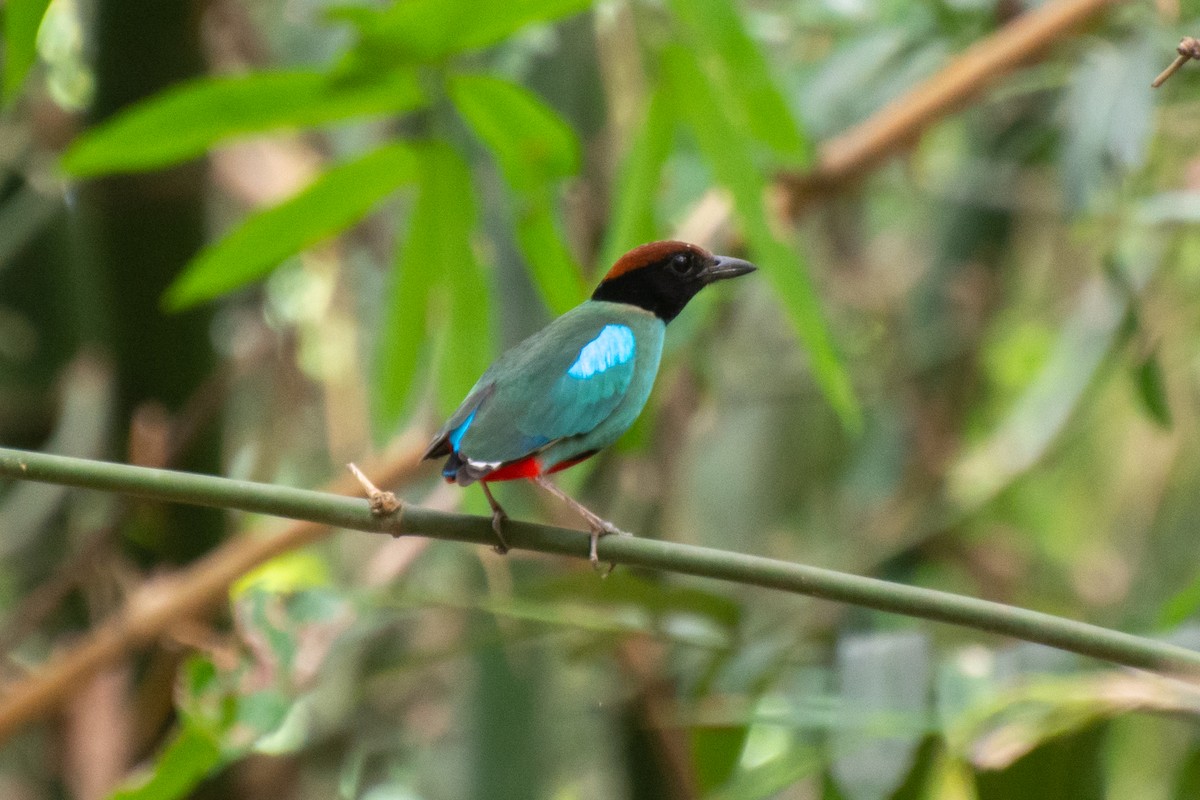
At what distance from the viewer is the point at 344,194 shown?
2775mm

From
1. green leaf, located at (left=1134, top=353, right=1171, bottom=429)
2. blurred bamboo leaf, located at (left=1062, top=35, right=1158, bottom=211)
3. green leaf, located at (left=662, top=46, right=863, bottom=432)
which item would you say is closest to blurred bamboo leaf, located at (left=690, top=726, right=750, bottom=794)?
green leaf, located at (left=662, top=46, right=863, bottom=432)


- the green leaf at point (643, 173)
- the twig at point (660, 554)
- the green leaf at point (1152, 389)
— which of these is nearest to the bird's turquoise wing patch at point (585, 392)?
the twig at point (660, 554)

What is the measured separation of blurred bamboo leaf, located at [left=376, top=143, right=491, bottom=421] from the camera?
2592 millimetres

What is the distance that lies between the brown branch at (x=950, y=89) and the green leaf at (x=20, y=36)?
220cm

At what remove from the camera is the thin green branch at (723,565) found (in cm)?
148

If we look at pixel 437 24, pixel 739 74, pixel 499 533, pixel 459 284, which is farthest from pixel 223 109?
pixel 499 533

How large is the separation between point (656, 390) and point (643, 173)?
120cm

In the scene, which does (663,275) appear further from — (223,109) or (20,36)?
(20,36)

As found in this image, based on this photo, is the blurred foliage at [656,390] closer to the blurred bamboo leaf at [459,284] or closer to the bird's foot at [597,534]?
the blurred bamboo leaf at [459,284]

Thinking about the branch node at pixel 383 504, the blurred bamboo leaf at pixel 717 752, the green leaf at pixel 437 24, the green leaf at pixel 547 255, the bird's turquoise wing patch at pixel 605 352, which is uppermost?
the green leaf at pixel 437 24

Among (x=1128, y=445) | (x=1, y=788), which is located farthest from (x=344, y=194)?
(x=1128, y=445)

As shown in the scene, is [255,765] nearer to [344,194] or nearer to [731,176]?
[344,194]

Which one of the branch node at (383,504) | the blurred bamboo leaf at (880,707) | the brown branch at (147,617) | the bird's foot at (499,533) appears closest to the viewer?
the branch node at (383,504)

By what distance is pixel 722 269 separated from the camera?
271 cm
